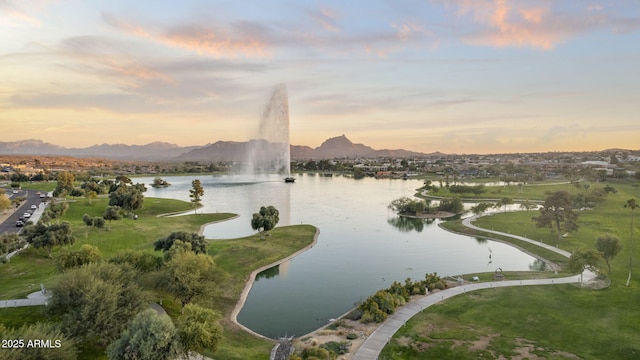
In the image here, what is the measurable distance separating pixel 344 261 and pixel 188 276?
28961 mm

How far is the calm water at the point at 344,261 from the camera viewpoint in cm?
4053

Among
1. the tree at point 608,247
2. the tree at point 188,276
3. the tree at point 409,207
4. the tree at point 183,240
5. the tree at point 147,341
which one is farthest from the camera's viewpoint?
the tree at point 409,207

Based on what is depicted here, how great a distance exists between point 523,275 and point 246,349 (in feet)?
117

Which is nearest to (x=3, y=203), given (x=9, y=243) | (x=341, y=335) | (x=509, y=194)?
(x=9, y=243)

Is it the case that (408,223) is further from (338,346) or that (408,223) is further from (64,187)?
(64,187)

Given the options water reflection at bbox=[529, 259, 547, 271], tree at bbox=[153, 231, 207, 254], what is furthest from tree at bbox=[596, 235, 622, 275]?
tree at bbox=[153, 231, 207, 254]

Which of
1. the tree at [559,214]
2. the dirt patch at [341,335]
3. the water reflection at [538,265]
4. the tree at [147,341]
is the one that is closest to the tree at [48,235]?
the tree at [147,341]

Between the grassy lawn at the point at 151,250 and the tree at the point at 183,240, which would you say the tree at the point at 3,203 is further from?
the tree at the point at 183,240

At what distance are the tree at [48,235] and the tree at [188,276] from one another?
23.2 meters

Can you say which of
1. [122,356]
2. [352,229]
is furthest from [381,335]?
[352,229]

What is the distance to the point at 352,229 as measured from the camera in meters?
80.7

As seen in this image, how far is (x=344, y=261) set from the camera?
191ft

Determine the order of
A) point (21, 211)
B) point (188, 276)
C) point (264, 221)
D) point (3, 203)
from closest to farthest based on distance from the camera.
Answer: point (188, 276) → point (264, 221) → point (3, 203) → point (21, 211)

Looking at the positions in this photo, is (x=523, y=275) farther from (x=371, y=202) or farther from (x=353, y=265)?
(x=371, y=202)
